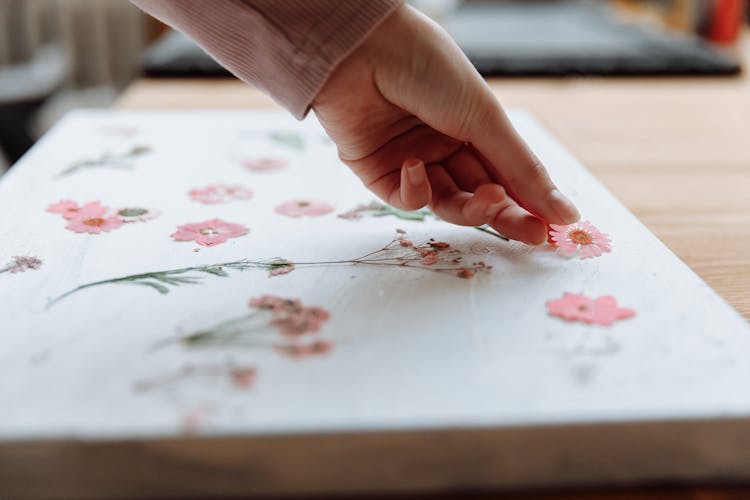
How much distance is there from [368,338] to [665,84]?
2.93 feet

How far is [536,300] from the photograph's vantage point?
15.2 inches

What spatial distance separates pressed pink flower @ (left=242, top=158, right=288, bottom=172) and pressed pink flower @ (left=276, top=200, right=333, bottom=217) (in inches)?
3.6

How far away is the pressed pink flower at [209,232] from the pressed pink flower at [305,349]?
14 cm

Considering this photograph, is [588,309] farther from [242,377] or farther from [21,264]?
[21,264]

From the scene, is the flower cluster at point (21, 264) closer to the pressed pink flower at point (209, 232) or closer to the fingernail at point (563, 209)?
the pressed pink flower at point (209, 232)

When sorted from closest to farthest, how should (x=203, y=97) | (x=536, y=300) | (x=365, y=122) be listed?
(x=536, y=300), (x=365, y=122), (x=203, y=97)

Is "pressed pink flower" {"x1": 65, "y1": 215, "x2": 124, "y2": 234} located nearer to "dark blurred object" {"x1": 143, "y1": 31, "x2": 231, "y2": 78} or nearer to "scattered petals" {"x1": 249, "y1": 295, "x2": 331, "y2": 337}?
"scattered petals" {"x1": 249, "y1": 295, "x2": 331, "y2": 337}

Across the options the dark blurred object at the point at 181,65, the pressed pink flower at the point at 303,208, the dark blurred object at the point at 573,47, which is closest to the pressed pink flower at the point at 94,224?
the pressed pink flower at the point at 303,208

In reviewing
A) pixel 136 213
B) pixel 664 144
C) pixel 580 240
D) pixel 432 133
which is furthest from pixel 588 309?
pixel 664 144

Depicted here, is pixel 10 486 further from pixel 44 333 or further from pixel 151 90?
pixel 151 90

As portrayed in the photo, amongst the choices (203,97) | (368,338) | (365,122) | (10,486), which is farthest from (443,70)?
(203,97)

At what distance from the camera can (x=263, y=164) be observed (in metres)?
0.63

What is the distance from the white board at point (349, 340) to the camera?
29 centimetres

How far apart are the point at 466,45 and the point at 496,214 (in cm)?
78
